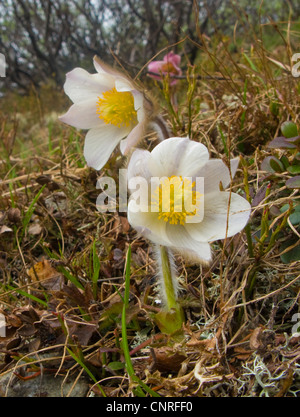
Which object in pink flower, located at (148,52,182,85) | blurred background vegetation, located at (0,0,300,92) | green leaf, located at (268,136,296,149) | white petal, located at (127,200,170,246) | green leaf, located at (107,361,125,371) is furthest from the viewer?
blurred background vegetation, located at (0,0,300,92)

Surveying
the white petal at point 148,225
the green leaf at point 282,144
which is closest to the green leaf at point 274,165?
the green leaf at point 282,144

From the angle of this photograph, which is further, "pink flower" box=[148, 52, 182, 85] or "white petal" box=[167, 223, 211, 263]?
"pink flower" box=[148, 52, 182, 85]

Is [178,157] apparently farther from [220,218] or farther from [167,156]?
[220,218]

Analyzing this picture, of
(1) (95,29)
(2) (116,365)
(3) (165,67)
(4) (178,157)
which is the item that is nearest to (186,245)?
(4) (178,157)

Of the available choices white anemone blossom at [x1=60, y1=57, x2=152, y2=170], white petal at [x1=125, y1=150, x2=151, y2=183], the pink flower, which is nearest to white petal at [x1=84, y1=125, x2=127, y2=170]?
white anemone blossom at [x1=60, y1=57, x2=152, y2=170]

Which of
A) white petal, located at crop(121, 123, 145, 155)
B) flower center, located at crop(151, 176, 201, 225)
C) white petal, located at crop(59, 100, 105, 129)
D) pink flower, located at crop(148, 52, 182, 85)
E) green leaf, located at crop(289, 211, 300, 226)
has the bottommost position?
green leaf, located at crop(289, 211, 300, 226)

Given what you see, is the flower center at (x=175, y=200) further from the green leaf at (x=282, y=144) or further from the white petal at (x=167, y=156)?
the green leaf at (x=282, y=144)

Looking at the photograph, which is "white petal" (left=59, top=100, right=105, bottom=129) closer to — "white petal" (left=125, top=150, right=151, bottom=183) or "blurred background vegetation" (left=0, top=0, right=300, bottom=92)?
"white petal" (left=125, top=150, right=151, bottom=183)
